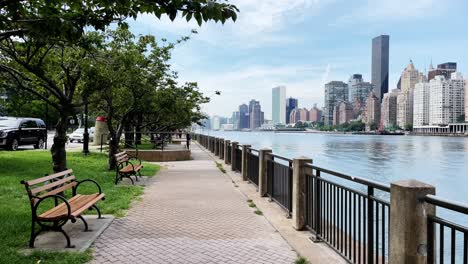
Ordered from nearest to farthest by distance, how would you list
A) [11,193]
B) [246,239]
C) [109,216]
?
[246,239] → [109,216] → [11,193]

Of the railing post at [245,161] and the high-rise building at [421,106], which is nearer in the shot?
the railing post at [245,161]

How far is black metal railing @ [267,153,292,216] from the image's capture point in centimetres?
863

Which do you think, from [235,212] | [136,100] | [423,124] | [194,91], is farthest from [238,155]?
[423,124]

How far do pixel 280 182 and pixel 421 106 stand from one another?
189386 mm

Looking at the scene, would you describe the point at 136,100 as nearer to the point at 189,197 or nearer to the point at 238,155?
the point at 238,155

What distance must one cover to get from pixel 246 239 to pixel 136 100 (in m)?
13.2

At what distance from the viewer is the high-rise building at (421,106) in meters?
184

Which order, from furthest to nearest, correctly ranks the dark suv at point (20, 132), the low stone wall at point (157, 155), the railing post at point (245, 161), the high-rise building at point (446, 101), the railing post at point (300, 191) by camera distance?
the high-rise building at point (446, 101) < the dark suv at point (20, 132) < the low stone wall at point (157, 155) < the railing post at point (245, 161) < the railing post at point (300, 191)

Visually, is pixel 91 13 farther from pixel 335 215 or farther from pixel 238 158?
pixel 238 158

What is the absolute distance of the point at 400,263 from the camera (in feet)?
13.6

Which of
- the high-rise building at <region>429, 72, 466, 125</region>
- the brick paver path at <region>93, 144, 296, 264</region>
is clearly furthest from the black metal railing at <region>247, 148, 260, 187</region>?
the high-rise building at <region>429, 72, 466, 125</region>

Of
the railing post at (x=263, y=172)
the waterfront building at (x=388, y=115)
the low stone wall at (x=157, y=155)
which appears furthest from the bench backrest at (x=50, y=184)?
the waterfront building at (x=388, y=115)

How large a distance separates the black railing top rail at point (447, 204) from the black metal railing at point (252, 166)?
861 cm

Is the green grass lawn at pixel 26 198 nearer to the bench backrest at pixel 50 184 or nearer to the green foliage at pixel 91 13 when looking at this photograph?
the bench backrest at pixel 50 184
